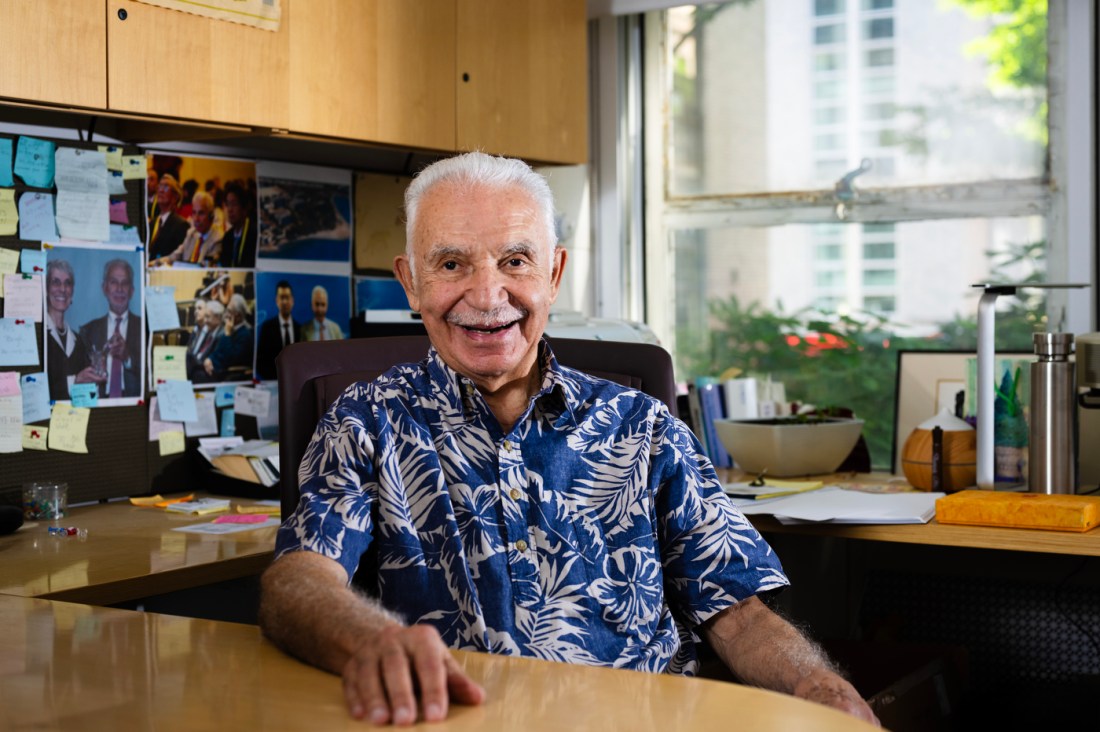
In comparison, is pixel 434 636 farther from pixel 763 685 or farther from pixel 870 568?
pixel 870 568

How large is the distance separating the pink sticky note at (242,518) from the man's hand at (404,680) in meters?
1.20

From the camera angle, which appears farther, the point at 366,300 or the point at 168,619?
the point at 366,300

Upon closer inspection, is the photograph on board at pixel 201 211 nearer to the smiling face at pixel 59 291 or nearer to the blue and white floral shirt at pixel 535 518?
the smiling face at pixel 59 291

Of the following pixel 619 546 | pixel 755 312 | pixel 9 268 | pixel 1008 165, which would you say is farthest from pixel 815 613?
pixel 9 268

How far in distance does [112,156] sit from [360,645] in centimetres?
167

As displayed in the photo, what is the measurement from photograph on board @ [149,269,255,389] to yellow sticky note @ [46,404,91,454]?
6.9 inches

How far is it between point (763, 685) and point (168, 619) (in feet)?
2.37

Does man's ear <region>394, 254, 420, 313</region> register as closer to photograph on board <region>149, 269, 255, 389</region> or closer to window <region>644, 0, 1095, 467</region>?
photograph on board <region>149, 269, 255, 389</region>

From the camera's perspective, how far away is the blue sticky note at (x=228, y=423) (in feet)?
8.63

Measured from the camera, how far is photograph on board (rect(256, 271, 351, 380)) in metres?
2.71

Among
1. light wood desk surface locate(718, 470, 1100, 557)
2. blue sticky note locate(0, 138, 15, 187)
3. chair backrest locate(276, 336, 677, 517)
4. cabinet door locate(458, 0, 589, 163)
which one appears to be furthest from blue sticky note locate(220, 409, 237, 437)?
light wood desk surface locate(718, 470, 1100, 557)

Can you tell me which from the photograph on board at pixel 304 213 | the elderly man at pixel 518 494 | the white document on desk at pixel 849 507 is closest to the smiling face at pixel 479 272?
the elderly man at pixel 518 494

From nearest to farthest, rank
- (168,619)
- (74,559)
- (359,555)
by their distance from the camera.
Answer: (168,619) → (359,555) → (74,559)

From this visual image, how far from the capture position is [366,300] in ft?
9.67
